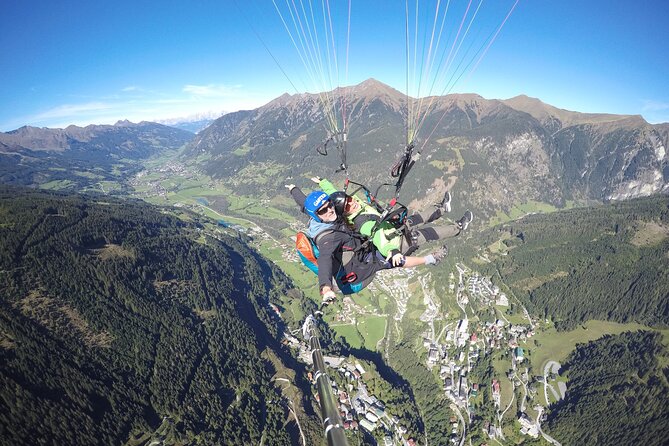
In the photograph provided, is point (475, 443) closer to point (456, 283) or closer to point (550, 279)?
point (456, 283)

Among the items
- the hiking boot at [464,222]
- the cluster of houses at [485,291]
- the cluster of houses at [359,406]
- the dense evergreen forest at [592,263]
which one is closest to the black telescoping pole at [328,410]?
the hiking boot at [464,222]

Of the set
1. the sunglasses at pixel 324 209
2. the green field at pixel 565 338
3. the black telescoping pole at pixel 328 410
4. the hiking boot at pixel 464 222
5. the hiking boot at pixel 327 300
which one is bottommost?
the green field at pixel 565 338

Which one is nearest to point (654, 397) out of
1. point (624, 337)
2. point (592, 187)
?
point (624, 337)

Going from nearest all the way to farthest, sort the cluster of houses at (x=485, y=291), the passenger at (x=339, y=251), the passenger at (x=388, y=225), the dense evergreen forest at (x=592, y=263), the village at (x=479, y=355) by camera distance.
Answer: the passenger at (x=339, y=251) < the passenger at (x=388, y=225) < the village at (x=479, y=355) < the dense evergreen forest at (x=592, y=263) < the cluster of houses at (x=485, y=291)

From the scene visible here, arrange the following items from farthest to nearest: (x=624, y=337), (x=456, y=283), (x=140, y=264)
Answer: (x=456, y=283) → (x=140, y=264) → (x=624, y=337)

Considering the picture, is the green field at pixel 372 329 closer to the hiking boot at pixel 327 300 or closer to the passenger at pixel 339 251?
the passenger at pixel 339 251

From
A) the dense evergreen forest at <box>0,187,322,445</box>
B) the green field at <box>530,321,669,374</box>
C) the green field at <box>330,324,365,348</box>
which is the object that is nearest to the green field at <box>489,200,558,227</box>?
the green field at <box>530,321,669,374</box>

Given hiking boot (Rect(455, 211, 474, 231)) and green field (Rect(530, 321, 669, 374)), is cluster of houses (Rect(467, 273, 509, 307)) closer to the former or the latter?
green field (Rect(530, 321, 669, 374))
